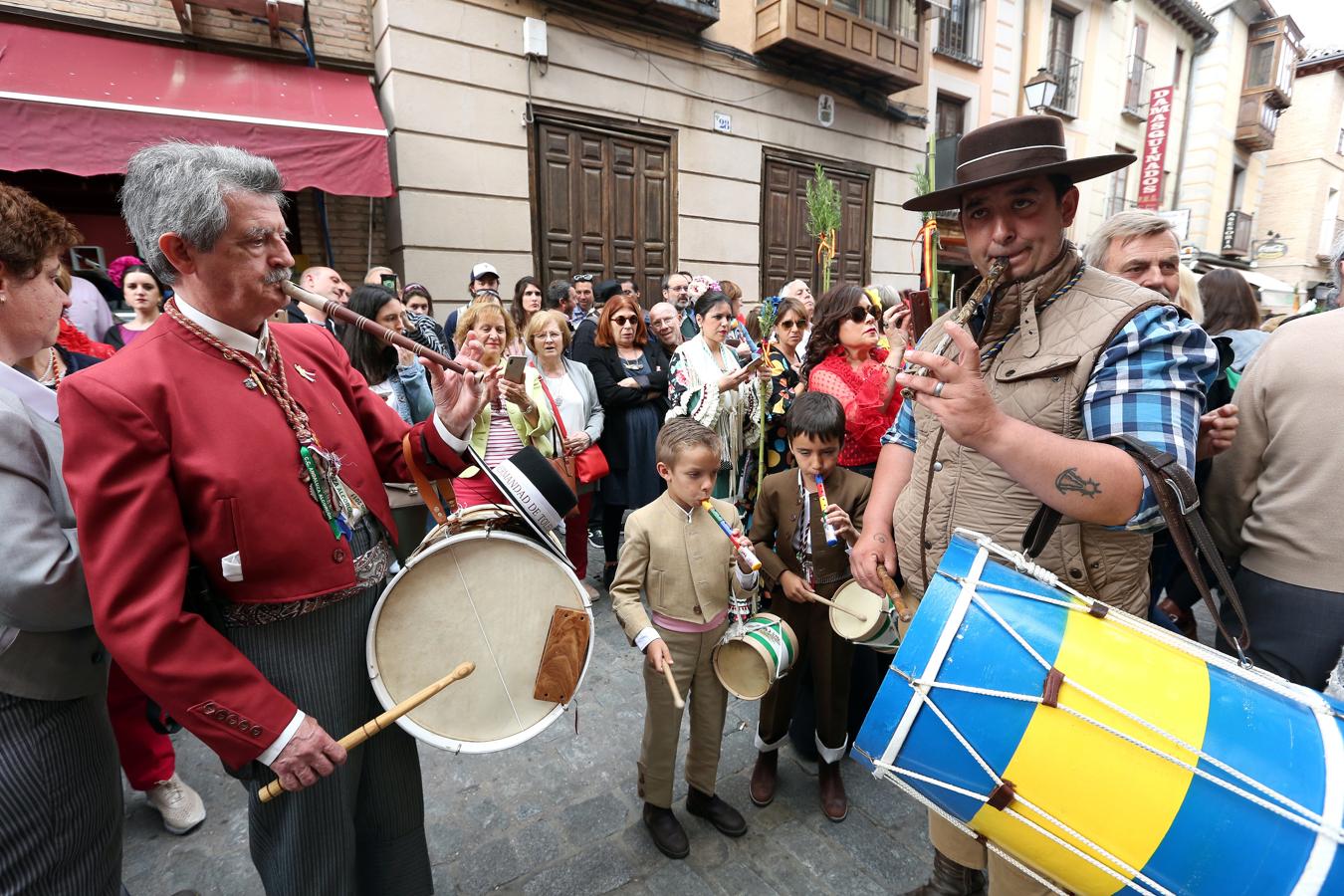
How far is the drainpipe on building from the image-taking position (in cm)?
1911

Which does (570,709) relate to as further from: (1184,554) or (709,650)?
(1184,554)

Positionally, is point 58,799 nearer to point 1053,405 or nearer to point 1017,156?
point 1053,405

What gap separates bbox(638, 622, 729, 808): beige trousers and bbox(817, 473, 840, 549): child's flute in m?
0.55

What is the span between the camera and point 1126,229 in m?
2.91

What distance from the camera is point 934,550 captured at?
175 cm

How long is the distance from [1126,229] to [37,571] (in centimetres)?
402

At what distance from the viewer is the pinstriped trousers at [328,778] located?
1517mm

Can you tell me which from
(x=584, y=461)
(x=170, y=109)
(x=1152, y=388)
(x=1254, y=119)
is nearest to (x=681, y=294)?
(x=584, y=461)

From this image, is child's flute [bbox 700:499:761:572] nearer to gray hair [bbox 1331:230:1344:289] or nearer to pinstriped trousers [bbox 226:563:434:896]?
pinstriped trousers [bbox 226:563:434:896]

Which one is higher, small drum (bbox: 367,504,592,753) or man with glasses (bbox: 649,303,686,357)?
man with glasses (bbox: 649,303,686,357)

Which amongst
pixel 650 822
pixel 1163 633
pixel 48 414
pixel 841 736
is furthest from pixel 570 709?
pixel 1163 633

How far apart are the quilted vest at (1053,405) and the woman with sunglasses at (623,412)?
10.4 ft

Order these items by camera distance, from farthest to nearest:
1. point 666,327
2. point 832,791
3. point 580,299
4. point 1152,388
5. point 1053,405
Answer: point 580,299, point 666,327, point 832,791, point 1053,405, point 1152,388

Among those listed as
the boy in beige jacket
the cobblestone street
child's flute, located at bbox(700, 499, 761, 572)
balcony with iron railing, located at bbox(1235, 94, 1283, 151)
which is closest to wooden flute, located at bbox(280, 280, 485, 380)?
the boy in beige jacket
